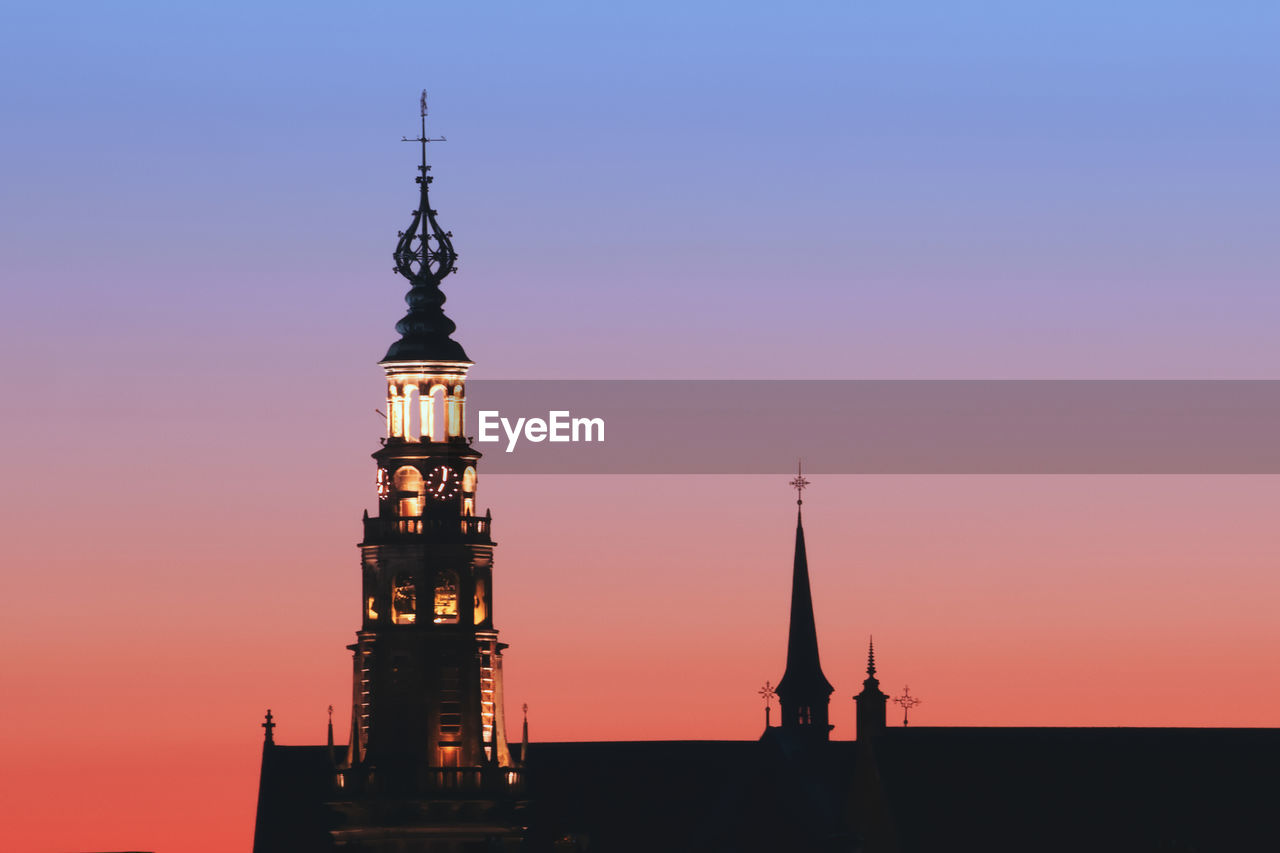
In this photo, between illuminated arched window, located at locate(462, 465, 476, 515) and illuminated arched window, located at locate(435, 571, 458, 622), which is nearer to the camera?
illuminated arched window, located at locate(462, 465, 476, 515)

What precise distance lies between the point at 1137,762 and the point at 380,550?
116ft

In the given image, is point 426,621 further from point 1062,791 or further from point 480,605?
point 1062,791

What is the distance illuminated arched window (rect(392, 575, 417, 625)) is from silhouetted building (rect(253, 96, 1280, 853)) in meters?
0.08

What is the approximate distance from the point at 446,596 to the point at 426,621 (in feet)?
4.56

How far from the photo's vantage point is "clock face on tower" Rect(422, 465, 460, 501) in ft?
547

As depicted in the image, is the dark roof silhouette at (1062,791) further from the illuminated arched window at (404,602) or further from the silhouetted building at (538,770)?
the illuminated arched window at (404,602)

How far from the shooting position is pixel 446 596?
552ft

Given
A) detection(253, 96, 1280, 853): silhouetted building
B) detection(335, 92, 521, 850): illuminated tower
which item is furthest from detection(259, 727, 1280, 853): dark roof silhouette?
detection(335, 92, 521, 850): illuminated tower

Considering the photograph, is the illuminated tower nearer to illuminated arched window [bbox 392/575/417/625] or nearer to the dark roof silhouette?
illuminated arched window [bbox 392/575/417/625]

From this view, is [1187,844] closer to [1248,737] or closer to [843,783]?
[1248,737]

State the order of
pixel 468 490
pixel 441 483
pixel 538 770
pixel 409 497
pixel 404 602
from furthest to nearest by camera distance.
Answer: pixel 538 770 < pixel 404 602 < pixel 468 490 < pixel 409 497 < pixel 441 483

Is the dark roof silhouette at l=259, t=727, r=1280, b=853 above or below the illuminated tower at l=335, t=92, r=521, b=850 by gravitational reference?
below

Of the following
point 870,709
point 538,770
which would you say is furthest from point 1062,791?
point 538,770

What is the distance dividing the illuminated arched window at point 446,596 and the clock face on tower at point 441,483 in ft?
10.7
